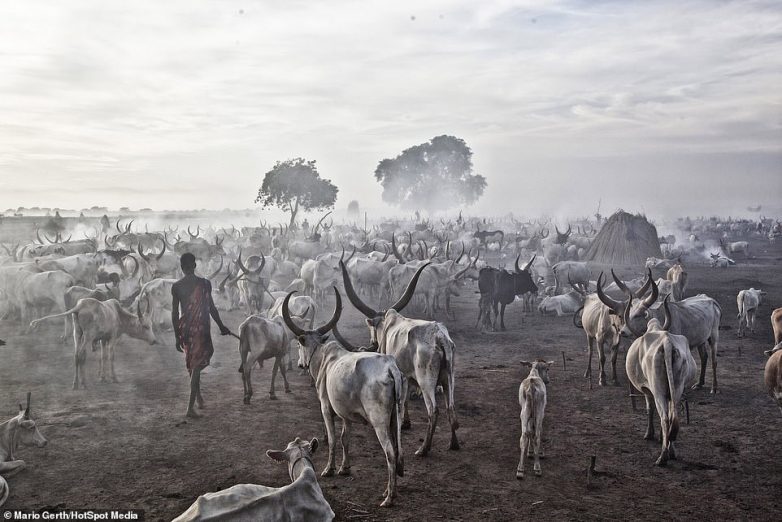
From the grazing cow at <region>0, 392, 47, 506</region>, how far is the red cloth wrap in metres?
2.34

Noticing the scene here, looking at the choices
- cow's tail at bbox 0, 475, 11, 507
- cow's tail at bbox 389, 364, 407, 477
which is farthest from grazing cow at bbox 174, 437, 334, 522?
cow's tail at bbox 0, 475, 11, 507

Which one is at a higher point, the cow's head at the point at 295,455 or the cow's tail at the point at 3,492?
the cow's head at the point at 295,455

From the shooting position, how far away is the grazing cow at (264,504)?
3.96m

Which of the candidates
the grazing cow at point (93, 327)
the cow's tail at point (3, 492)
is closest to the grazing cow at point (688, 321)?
the cow's tail at point (3, 492)

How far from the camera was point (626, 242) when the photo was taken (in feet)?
116

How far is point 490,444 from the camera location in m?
8.30

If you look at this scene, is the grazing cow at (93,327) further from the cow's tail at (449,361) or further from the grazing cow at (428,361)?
the cow's tail at (449,361)

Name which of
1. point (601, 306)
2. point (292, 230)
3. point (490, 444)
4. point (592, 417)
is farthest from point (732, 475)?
point (292, 230)

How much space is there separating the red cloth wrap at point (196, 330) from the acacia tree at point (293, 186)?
150 feet

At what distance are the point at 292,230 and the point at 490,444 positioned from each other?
139ft

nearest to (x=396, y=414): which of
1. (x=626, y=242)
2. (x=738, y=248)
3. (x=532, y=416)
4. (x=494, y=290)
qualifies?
(x=532, y=416)

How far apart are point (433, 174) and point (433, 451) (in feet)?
263

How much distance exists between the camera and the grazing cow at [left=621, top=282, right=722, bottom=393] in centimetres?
1067

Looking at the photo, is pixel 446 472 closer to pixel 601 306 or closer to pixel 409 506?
pixel 409 506
